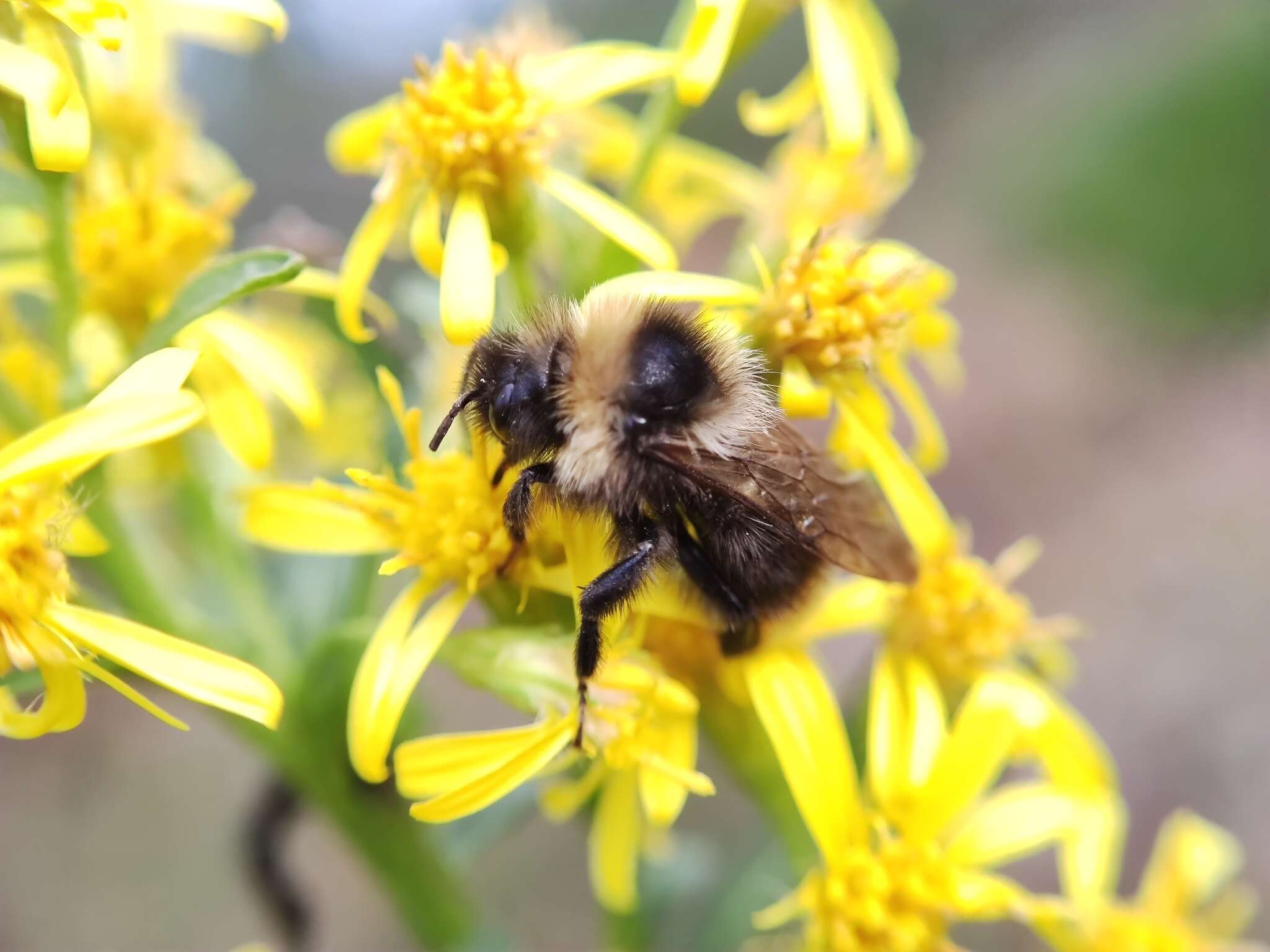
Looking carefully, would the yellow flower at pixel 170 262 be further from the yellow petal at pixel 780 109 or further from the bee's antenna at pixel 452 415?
the yellow petal at pixel 780 109

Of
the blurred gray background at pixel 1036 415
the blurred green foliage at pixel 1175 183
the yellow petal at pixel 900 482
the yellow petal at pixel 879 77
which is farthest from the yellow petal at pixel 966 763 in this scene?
the blurred green foliage at pixel 1175 183

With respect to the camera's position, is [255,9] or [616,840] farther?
[616,840]

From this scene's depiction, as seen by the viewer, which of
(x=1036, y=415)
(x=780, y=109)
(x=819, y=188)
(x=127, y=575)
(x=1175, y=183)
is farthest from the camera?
(x=1175, y=183)

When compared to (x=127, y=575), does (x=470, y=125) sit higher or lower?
higher

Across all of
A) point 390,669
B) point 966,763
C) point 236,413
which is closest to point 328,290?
point 236,413

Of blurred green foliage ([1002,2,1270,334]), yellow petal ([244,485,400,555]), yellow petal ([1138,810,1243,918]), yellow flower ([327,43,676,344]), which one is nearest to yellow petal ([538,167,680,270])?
yellow flower ([327,43,676,344])

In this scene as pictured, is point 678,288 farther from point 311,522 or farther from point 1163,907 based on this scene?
point 1163,907

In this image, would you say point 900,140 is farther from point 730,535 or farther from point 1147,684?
point 1147,684

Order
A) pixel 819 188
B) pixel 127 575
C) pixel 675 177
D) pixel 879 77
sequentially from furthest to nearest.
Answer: pixel 675 177 < pixel 819 188 < pixel 879 77 < pixel 127 575
